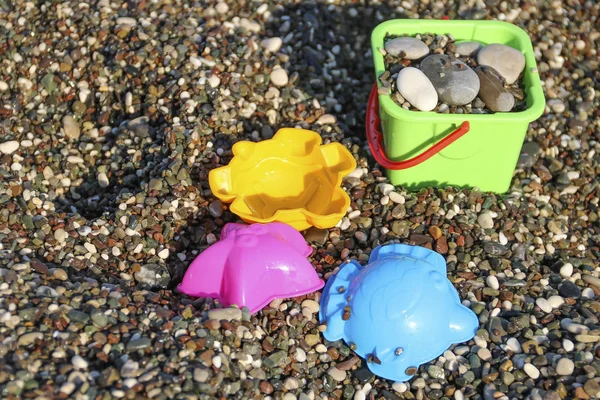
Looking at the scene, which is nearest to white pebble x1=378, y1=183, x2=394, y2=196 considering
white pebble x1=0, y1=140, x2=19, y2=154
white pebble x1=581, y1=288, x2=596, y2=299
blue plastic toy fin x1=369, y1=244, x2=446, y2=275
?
blue plastic toy fin x1=369, y1=244, x2=446, y2=275

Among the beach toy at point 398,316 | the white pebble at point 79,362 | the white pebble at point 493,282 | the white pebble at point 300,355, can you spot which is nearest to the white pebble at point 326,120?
the beach toy at point 398,316

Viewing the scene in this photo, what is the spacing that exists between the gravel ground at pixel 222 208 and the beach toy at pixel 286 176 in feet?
0.40

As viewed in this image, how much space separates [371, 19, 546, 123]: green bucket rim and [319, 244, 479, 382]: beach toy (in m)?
0.54

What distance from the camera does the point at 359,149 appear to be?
3.35m

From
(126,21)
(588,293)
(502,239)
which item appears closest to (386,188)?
(502,239)

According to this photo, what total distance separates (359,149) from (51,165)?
4.33 ft

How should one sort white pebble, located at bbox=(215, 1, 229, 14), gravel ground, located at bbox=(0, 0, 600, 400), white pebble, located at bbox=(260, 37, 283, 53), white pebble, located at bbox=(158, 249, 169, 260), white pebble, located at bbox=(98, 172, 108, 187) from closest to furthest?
gravel ground, located at bbox=(0, 0, 600, 400), white pebble, located at bbox=(158, 249, 169, 260), white pebble, located at bbox=(98, 172, 108, 187), white pebble, located at bbox=(260, 37, 283, 53), white pebble, located at bbox=(215, 1, 229, 14)

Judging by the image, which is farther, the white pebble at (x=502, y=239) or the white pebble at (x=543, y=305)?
the white pebble at (x=502, y=239)

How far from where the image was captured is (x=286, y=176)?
321 cm

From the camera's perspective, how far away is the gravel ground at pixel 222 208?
2496mm

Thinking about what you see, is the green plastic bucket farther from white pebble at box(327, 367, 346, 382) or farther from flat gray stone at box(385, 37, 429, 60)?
white pebble at box(327, 367, 346, 382)

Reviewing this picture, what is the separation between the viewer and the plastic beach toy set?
2.64 metres

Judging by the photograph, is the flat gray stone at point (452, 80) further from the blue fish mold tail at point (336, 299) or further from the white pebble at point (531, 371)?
the white pebble at point (531, 371)

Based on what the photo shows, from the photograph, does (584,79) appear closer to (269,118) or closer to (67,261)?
(269,118)
